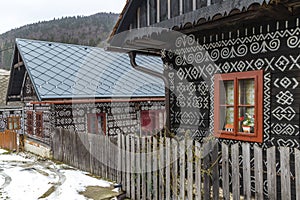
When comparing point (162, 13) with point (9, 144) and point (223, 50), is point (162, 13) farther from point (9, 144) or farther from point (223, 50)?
Answer: point (9, 144)

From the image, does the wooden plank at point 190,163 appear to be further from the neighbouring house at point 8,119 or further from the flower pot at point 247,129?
the neighbouring house at point 8,119

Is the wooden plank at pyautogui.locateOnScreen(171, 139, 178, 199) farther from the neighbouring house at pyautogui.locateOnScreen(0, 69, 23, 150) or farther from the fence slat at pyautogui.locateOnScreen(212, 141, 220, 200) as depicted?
the neighbouring house at pyautogui.locateOnScreen(0, 69, 23, 150)

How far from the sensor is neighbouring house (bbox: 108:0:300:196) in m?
5.07

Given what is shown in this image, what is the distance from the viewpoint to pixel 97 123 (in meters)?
13.3

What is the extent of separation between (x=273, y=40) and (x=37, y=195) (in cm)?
601

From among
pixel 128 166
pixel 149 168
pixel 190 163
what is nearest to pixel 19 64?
pixel 128 166

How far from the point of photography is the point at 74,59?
15.0m

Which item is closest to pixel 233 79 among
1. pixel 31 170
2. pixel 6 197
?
pixel 6 197

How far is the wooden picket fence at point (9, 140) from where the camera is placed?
14023 millimetres

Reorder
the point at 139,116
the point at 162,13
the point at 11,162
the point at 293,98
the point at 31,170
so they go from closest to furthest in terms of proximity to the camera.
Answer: the point at 293,98
the point at 162,13
the point at 31,170
the point at 11,162
the point at 139,116

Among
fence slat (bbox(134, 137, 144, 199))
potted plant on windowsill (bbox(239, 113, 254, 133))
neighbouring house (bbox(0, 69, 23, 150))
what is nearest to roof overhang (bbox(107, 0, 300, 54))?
potted plant on windowsill (bbox(239, 113, 254, 133))

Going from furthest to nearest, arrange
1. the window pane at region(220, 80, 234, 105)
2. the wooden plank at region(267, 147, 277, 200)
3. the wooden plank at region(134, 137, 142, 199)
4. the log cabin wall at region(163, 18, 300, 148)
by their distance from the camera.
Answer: the window pane at region(220, 80, 234, 105)
the wooden plank at region(134, 137, 142, 199)
the log cabin wall at region(163, 18, 300, 148)
the wooden plank at region(267, 147, 277, 200)

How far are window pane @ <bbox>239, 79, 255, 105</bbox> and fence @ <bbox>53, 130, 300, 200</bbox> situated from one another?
3.06 feet

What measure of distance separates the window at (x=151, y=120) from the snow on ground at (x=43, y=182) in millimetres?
6225
